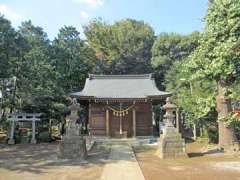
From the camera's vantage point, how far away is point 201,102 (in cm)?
1852

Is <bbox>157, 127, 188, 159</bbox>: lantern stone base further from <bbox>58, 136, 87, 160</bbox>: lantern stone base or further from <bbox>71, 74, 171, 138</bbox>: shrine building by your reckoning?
<bbox>71, 74, 171, 138</bbox>: shrine building

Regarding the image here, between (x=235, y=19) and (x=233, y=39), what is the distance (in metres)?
1.00

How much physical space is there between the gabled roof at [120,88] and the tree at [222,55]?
679 cm

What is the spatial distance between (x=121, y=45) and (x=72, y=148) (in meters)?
31.5

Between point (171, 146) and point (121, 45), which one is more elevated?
point (121, 45)

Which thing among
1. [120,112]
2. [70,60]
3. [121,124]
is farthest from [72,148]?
[70,60]

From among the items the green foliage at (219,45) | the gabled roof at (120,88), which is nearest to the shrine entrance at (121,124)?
the gabled roof at (120,88)

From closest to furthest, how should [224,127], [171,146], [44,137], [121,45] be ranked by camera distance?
1. [171,146]
2. [224,127]
3. [44,137]
4. [121,45]

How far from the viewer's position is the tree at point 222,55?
16109 millimetres

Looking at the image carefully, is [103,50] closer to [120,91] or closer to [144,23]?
[144,23]

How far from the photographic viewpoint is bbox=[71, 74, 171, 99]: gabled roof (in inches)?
977

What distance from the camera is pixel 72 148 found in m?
15.0

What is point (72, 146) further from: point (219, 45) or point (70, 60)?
point (70, 60)

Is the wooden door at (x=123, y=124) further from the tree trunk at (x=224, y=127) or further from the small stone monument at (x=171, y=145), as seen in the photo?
the small stone monument at (x=171, y=145)
